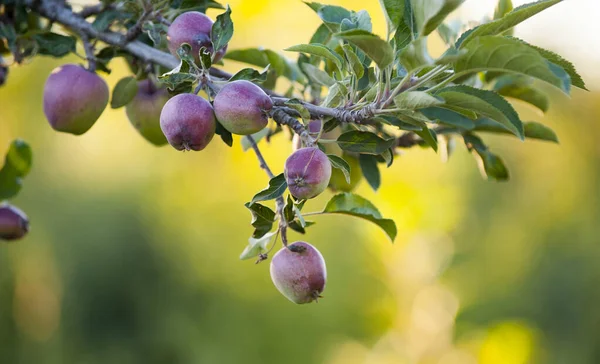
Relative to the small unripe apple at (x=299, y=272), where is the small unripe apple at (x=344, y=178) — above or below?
above

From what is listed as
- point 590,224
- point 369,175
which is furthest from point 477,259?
point 369,175

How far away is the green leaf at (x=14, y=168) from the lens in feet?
2.90

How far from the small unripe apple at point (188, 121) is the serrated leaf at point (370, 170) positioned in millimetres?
241

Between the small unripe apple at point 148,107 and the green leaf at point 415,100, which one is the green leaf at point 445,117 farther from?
the small unripe apple at point 148,107

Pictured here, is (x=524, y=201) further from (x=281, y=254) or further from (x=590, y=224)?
(x=281, y=254)

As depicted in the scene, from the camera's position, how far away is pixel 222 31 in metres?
0.61

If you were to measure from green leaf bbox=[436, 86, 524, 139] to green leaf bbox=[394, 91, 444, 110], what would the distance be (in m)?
0.02

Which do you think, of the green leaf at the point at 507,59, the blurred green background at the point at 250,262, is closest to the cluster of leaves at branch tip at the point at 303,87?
the green leaf at the point at 507,59

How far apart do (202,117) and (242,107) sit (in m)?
0.03

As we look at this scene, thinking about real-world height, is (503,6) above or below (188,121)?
above

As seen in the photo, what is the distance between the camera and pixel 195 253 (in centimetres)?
485

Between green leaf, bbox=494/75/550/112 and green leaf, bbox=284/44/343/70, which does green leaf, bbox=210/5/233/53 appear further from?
green leaf, bbox=494/75/550/112

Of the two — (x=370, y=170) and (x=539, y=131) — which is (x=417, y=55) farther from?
(x=539, y=131)

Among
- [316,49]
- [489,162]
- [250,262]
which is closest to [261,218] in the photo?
[316,49]
